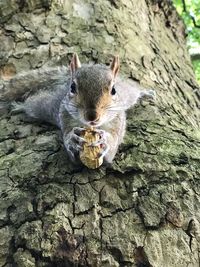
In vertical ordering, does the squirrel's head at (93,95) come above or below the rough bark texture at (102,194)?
above

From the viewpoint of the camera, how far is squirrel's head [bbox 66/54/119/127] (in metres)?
1.41

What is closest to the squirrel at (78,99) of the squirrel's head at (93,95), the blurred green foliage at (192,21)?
the squirrel's head at (93,95)

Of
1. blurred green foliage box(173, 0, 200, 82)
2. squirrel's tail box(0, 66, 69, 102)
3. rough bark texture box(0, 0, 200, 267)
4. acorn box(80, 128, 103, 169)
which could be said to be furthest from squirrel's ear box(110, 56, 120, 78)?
blurred green foliage box(173, 0, 200, 82)

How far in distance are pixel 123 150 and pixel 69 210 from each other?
286 millimetres

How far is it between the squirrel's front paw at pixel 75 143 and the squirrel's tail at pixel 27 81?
0.55 meters

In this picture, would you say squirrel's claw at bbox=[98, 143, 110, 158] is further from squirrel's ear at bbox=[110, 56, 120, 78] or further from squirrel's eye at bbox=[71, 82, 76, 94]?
squirrel's ear at bbox=[110, 56, 120, 78]

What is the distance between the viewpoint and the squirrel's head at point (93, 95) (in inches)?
55.3

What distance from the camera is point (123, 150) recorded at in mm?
1436

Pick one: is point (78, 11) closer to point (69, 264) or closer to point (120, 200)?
point (120, 200)

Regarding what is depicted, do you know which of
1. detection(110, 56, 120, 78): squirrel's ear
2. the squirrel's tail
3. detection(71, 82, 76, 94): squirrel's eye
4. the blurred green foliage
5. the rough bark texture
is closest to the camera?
the rough bark texture

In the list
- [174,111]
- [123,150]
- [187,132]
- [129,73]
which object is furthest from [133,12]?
[123,150]

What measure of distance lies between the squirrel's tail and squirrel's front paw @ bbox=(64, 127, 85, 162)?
21.8 inches

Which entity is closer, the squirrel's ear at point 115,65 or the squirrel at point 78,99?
the squirrel at point 78,99

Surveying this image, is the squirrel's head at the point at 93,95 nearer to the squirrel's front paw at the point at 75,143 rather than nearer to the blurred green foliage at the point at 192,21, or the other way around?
the squirrel's front paw at the point at 75,143
